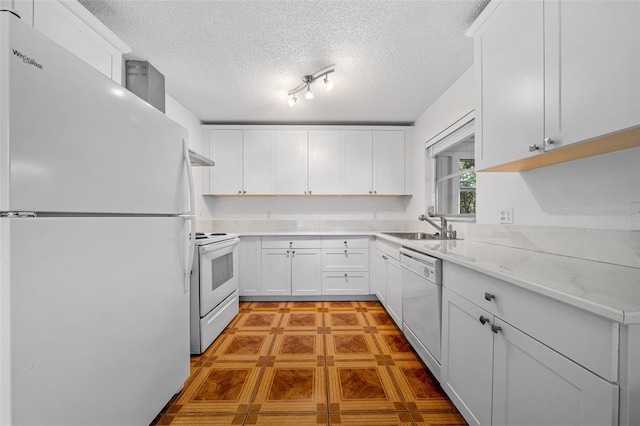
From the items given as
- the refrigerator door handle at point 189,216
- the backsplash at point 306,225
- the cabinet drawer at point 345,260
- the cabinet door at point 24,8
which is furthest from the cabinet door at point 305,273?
the cabinet door at point 24,8

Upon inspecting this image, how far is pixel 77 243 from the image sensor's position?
92cm

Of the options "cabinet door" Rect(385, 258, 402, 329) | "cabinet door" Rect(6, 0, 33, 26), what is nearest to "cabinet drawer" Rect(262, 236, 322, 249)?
"cabinet door" Rect(385, 258, 402, 329)

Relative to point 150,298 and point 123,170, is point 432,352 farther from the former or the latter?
point 123,170

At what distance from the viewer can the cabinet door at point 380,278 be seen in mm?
2908

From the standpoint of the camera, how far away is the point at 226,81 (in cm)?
251

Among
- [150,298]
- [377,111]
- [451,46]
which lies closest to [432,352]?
[150,298]

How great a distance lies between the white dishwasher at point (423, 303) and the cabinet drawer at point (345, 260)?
1.17 m

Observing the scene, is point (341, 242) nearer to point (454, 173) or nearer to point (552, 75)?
point (454, 173)

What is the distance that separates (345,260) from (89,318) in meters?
2.69

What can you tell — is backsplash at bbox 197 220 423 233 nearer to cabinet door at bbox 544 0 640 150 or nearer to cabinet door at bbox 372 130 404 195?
cabinet door at bbox 372 130 404 195

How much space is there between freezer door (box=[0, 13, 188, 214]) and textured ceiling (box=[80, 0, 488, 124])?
93 cm

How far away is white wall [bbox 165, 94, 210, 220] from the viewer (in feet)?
9.70


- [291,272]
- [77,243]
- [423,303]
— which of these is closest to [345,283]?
[291,272]

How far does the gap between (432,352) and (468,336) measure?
19.9 inches
